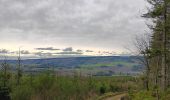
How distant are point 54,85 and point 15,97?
11265 millimetres

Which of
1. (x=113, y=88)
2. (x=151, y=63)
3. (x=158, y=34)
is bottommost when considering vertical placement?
(x=113, y=88)

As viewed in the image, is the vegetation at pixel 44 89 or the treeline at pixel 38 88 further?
the vegetation at pixel 44 89

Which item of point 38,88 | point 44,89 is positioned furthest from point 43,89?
point 38,88

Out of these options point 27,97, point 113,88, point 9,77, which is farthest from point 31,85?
point 113,88

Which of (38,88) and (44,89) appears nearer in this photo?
(38,88)

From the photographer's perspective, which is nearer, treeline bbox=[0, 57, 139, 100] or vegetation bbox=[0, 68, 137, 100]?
treeline bbox=[0, 57, 139, 100]

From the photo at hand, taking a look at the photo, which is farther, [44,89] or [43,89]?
[44,89]

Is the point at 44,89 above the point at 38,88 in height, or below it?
below

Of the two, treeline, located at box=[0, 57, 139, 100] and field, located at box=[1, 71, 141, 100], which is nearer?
treeline, located at box=[0, 57, 139, 100]

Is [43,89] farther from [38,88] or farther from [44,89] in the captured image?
[38,88]

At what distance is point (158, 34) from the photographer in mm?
61094

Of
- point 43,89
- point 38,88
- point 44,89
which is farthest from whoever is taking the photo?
point 44,89

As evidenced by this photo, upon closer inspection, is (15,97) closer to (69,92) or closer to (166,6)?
(69,92)

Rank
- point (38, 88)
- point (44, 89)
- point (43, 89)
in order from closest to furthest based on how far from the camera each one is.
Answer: point (38, 88) < point (43, 89) < point (44, 89)
